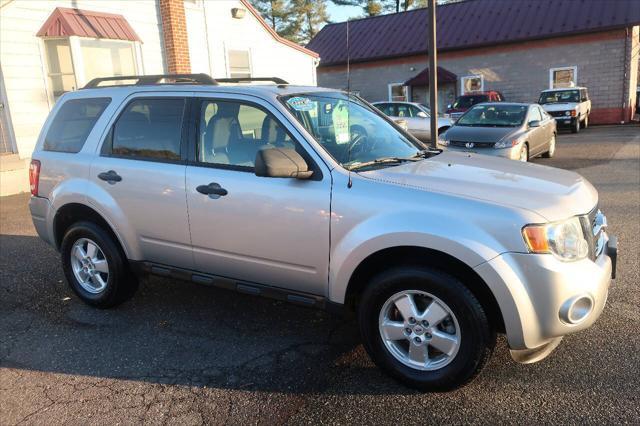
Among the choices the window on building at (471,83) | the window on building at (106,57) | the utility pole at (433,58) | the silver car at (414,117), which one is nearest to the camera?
the utility pole at (433,58)

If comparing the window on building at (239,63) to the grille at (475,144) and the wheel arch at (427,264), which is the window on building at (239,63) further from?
the wheel arch at (427,264)

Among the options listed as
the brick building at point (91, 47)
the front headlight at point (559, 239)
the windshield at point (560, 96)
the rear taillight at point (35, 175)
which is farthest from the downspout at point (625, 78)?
the rear taillight at point (35, 175)

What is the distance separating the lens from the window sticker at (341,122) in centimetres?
371

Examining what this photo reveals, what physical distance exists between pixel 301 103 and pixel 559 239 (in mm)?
1928

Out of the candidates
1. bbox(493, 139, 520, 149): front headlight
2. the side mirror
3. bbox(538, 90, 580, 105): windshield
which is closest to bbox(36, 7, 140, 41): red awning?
bbox(493, 139, 520, 149): front headlight

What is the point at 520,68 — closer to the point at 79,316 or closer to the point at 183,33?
the point at 183,33

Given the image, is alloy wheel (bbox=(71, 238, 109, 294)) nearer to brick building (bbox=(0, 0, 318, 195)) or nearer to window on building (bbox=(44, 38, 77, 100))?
brick building (bbox=(0, 0, 318, 195))

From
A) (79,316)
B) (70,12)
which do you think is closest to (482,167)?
(79,316)

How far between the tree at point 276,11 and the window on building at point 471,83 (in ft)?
64.4

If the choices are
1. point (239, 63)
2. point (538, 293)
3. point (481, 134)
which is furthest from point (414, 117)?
point (538, 293)

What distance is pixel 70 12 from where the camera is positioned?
35.7 feet

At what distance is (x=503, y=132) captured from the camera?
10766 mm

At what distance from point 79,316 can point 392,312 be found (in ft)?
8.96

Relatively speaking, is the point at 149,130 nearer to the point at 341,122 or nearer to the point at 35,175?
the point at 35,175
